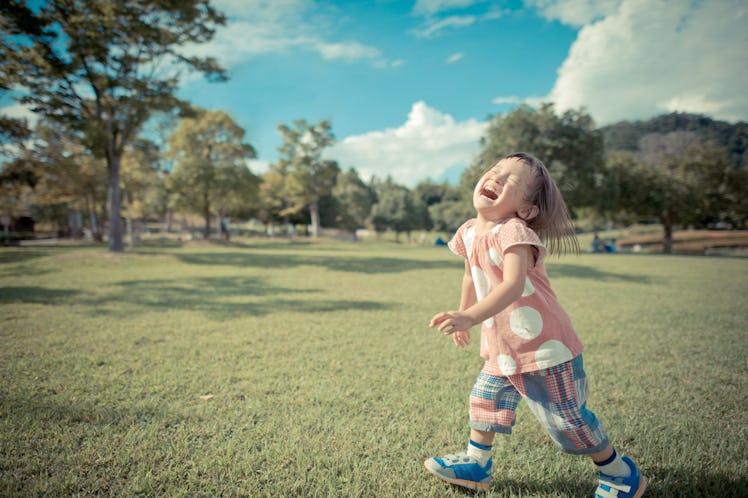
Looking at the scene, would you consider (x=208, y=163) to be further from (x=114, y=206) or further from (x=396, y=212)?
(x=396, y=212)

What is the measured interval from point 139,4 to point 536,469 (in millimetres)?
18315

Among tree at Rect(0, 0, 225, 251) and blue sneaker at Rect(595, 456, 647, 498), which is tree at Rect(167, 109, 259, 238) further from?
blue sneaker at Rect(595, 456, 647, 498)

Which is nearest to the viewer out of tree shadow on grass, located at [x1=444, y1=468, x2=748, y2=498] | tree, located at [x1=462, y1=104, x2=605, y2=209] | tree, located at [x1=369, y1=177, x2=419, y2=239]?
tree shadow on grass, located at [x1=444, y1=468, x2=748, y2=498]

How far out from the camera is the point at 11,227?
33500mm

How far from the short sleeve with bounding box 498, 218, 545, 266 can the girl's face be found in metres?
0.10

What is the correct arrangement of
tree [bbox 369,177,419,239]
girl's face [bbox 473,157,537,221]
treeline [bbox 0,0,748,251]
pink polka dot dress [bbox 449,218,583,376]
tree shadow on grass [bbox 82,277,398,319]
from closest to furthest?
pink polka dot dress [bbox 449,218,583,376] < girl's face [bbox 473,157,537,221] < tree shadow on grass [bbox 82,277,398,319] < treeline [bbox 0,0,748,251] < tree [bbox 369,177,419,239]

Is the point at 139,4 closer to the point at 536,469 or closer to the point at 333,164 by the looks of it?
the point at 536,469

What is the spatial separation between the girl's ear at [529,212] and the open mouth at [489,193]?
0.49 ft

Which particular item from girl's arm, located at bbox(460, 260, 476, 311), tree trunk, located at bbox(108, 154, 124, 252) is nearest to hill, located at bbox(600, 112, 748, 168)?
tree trunk, located at bbox(108, 154, 124, 252)

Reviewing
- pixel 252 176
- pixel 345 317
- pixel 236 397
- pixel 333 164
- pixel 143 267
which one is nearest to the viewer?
pixel 236 397

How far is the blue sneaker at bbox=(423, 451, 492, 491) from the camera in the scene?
190 centimetres

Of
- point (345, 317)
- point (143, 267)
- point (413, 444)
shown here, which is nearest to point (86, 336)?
point (345, 317)

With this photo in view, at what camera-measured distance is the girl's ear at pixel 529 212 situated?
1.82 meters

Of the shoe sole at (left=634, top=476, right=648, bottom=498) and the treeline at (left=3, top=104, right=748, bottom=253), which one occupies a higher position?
the treeline at (left=3, top=104, right=748, bottom=253)
